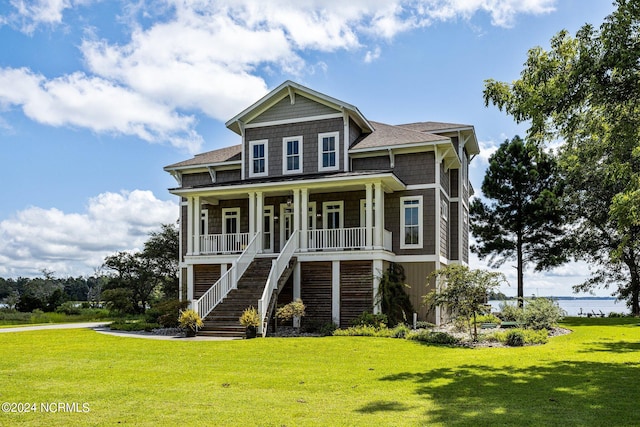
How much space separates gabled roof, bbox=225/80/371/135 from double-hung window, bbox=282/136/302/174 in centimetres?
170

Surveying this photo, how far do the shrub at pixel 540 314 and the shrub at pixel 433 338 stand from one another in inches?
176

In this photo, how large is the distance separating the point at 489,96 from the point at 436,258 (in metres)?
10.0

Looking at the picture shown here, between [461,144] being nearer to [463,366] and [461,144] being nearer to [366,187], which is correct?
[366,187]

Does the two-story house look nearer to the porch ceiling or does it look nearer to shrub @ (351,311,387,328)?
the porch ceiling

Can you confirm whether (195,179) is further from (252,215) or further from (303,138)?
(303,138)

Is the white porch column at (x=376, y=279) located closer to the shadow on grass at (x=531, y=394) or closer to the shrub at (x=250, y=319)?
the shrub at (x=250, y=319)

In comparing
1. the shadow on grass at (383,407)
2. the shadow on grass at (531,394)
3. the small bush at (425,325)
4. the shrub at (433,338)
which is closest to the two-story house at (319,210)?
the small bush at (425,325)

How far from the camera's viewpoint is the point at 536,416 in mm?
6641

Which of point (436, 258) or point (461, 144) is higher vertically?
point (461, 144)

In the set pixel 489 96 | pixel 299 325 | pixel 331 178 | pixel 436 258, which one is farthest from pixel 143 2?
pixel 436 258

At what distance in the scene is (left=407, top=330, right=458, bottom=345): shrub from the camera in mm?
14859

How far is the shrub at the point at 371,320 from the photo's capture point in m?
18.0

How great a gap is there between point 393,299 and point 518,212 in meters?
15.7

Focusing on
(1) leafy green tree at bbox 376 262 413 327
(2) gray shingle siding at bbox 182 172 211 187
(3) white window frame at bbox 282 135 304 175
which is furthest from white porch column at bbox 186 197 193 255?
(1) leafy green tree at bbox 376 262 413 327
